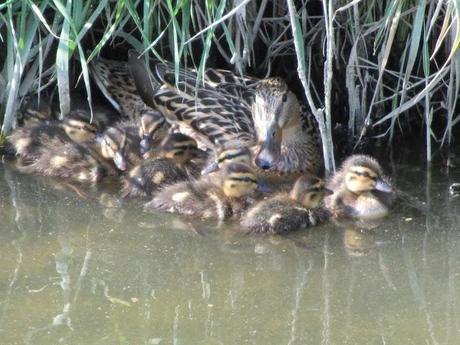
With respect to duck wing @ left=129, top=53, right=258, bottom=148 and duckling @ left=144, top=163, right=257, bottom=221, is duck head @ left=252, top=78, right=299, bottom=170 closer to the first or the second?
duck wing @ left=129, top=53, right=258, bottom=148

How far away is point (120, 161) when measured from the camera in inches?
194

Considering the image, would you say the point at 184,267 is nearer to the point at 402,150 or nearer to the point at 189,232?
the point at 189,232

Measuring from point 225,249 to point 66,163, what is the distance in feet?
3.57

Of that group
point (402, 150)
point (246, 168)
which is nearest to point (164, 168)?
point (246, 168)

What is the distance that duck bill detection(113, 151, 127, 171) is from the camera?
4.93 m

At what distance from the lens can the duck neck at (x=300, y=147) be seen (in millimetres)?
5203

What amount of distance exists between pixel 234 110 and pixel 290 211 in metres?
0.94

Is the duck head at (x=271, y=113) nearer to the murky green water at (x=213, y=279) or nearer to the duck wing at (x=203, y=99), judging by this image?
the duck wing at (x=203, y=99)

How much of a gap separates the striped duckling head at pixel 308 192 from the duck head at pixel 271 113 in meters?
0.34

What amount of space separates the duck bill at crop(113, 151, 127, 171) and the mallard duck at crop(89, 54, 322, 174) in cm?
47

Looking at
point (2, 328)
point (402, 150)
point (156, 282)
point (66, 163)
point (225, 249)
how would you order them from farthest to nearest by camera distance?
point (402, 150)
point (66, 163)
point (225, 249)
point (156, 282)
point (2, 328)

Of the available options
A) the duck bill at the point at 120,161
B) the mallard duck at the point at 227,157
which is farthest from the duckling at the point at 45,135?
the mallard duck at the point at 227,157

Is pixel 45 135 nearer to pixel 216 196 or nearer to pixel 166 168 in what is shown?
pixel 166 168

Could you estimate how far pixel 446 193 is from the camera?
192 inches
